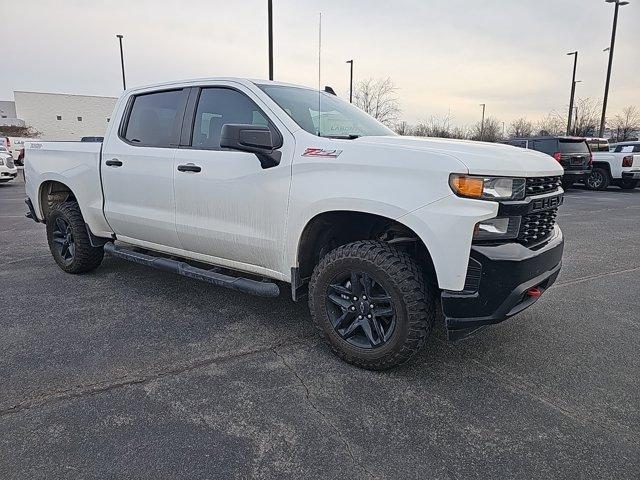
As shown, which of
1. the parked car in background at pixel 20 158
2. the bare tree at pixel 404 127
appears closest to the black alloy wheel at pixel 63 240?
the parked car in background at pixel 20 158

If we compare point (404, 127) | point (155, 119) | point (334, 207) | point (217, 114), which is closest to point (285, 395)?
point (334, 207)

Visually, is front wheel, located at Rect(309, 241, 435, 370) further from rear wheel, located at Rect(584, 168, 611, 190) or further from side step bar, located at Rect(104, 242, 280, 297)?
rear wheel, located at Rect(584, 168, 611, 190)

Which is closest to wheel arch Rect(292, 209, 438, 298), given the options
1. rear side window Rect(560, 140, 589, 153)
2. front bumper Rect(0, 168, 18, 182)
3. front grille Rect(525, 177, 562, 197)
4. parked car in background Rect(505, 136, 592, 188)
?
front grille Rect(525, 177, 562, 197)

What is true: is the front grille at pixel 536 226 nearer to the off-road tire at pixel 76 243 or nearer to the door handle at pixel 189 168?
the door handle at pixel 189 168

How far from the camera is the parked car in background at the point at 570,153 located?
14250mm

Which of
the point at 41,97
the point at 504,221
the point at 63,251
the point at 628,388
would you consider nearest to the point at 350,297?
the point at 504,221

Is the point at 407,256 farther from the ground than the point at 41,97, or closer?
closer

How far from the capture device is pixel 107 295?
14.4ft

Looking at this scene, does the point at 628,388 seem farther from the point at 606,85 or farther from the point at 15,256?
the point at 606,85

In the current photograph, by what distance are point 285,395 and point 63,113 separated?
62.0 m

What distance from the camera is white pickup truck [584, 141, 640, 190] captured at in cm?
1509

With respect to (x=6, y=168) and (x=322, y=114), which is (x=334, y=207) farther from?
(x=6, y=168)

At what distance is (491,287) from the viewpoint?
2549 millimetres

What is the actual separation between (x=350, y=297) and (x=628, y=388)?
1.79 metres
